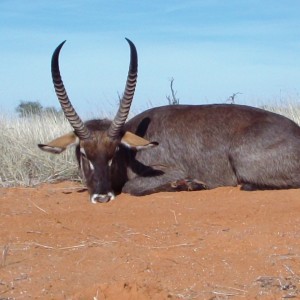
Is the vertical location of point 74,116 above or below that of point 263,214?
above

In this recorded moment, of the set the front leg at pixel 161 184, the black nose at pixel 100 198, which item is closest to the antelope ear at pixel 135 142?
the front leg at pixel 161 184

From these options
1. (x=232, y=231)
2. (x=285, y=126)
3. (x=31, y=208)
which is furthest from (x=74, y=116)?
(x=232, y=231)

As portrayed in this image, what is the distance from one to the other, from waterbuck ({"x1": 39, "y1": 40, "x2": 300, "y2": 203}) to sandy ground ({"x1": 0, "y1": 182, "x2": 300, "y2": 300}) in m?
0.49

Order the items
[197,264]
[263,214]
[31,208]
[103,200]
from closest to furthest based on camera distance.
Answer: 1. [197,264]
2. [263,214]
3. [31,208]
4. [103,200]

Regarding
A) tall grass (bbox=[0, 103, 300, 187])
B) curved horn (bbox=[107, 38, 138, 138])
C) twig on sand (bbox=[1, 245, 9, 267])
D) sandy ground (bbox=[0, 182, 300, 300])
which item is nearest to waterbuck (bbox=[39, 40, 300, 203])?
curved horn (bbox=[107, 38, 138, 138])

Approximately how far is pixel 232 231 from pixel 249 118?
3.00m

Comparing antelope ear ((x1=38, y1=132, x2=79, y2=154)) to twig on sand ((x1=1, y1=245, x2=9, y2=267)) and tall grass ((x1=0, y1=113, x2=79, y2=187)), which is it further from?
twig on sand ((x1=1, y1=245, x2=9, y2=267))

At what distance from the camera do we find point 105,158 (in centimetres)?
877

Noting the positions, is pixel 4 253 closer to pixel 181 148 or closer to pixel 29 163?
pixel 181 148

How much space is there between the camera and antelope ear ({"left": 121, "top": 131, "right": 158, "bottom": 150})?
350 inches

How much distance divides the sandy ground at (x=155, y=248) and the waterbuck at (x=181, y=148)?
1.61 feet

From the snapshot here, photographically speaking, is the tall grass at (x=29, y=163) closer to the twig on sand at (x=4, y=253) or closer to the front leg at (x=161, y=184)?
the front leg at (x=161, y=184)

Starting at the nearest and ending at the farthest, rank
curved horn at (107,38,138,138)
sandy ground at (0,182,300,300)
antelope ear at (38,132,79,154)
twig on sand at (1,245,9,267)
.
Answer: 1. sandy ground at (0,182,300,300)
2. twig on sand at (1,245,9,267)
3. curved horn at (107,38,138,138)
4. antelope ear at (38,132,79,154)

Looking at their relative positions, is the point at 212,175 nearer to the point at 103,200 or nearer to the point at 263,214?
the point at 103,200
